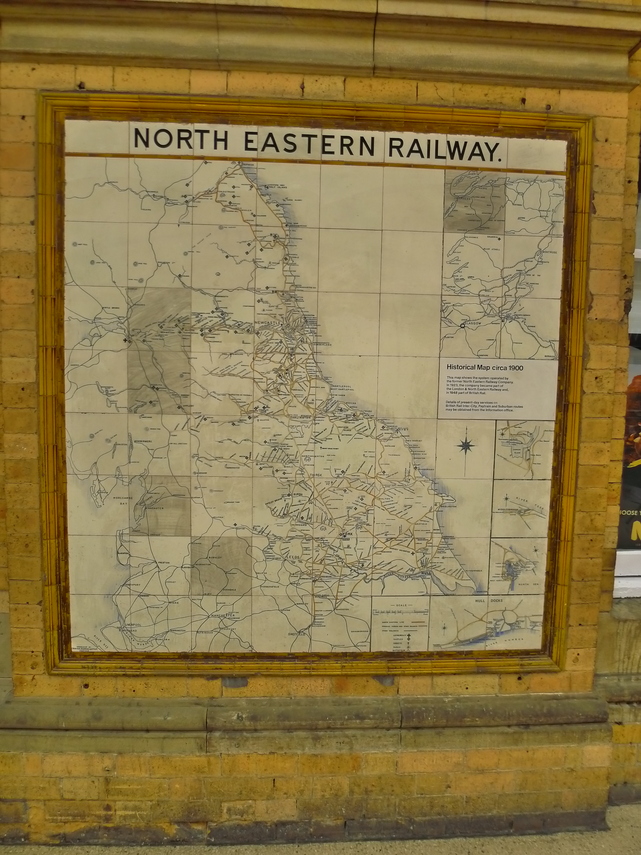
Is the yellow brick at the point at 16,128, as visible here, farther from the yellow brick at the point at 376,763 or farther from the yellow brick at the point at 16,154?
the yellow brick at the point at 376,763

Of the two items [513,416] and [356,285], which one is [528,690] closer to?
[513,416]

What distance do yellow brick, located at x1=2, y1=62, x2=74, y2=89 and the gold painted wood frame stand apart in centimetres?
9

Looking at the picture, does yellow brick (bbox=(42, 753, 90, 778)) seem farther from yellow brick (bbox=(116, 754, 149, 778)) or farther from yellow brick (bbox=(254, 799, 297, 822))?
yellow brick (bbox=(254, 799, 297, 822))

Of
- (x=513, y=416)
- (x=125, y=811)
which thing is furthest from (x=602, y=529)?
(x=125, y=811)

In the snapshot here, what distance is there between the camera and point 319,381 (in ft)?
10.3

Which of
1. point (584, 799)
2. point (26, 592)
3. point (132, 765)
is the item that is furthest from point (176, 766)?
point (584, 799)

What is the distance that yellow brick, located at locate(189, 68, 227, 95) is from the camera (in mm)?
2982

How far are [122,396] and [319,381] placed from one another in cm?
124

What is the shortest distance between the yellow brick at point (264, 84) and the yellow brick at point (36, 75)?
38.2 inches

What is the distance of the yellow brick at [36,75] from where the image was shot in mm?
2932

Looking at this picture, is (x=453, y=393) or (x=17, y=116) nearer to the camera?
(x=17, y=116)

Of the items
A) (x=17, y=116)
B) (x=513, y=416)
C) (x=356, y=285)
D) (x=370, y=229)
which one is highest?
(x=17, y=116)

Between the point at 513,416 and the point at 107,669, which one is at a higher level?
the point at 513,416

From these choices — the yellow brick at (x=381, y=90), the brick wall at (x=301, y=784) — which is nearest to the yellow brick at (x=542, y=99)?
the yellow brick at (x=381, y=90)
